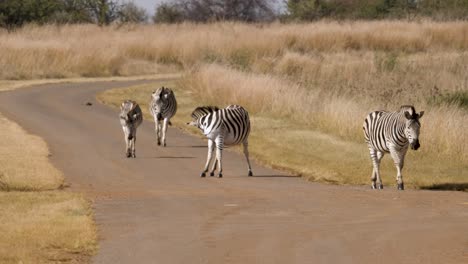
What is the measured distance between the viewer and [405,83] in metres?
37.2

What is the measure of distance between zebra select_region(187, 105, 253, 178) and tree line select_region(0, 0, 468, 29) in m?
46.9

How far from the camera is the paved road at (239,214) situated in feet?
42.2

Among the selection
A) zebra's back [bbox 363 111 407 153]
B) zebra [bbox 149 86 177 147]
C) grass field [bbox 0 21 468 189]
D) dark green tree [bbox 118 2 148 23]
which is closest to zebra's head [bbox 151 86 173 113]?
zebra [bbox 149 86 177 147]

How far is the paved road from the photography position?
1285 centimetres

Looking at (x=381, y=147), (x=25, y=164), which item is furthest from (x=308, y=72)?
(x=381, y=147)

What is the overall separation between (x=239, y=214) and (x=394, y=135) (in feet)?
16.3

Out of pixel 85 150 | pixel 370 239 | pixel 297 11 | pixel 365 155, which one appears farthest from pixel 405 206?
pixel 297 11

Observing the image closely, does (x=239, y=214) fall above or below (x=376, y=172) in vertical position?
above

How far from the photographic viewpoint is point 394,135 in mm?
20141

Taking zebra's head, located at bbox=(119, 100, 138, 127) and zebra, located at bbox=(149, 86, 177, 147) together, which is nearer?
zebra's head, located at bbox=(119, 100, 138, 127)

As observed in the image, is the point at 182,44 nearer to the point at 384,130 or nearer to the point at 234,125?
the point at 234,125

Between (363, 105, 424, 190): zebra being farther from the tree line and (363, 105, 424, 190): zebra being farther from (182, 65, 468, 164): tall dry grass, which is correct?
the tree line

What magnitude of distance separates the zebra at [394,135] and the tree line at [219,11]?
47429 millimetres

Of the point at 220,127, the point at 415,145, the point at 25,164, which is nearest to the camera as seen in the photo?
the point at 415,145
